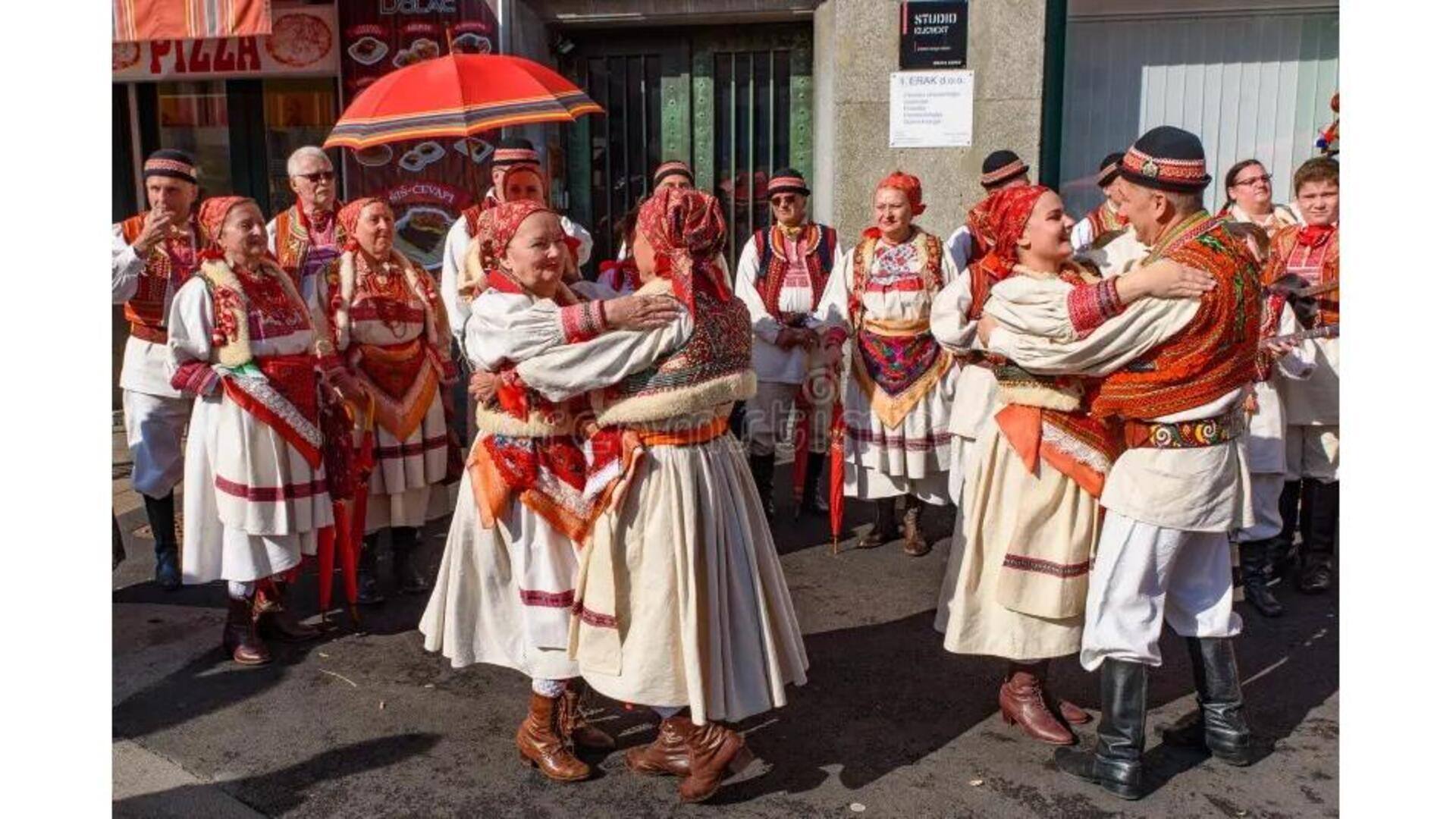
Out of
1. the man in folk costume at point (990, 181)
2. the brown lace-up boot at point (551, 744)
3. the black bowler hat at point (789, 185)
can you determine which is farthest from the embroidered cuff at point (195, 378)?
the man in folk costume at point (990, 181)

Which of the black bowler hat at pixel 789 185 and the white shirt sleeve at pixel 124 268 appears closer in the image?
the white shirt sleeve at pixel 124 268

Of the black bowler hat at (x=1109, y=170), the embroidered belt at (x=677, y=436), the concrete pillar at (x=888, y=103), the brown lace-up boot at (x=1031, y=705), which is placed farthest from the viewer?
the concrete pillar at (x=888, y=103)

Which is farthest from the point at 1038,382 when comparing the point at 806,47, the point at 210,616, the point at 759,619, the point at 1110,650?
the point at 806,47

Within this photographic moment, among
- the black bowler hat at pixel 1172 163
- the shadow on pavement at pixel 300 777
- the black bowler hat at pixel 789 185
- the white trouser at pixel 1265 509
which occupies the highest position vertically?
the black bowler hat at pixel 789 185

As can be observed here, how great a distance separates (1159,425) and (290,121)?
303 inches

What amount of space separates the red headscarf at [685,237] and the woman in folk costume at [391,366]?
A: 212 cm

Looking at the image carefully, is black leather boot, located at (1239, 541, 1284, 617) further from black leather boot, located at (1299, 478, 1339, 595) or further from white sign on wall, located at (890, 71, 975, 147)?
white sign on wall, located at (890, 71, 975, 147)

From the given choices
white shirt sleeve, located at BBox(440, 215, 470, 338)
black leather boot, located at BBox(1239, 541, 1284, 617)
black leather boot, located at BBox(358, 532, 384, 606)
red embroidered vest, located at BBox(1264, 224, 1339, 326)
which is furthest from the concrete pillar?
black leather boot, located at BBox(358, 532, 384, 606)

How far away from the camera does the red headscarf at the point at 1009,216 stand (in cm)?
390

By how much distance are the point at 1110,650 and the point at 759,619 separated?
1.08m

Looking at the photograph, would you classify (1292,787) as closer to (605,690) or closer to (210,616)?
(605,690)

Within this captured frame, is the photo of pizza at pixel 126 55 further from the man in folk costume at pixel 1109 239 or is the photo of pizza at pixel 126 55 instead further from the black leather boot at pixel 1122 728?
the black leather boot at pixel 1122 728

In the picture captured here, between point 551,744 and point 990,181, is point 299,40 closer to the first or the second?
point 990,181

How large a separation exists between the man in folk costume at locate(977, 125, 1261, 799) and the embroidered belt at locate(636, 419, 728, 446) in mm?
974
